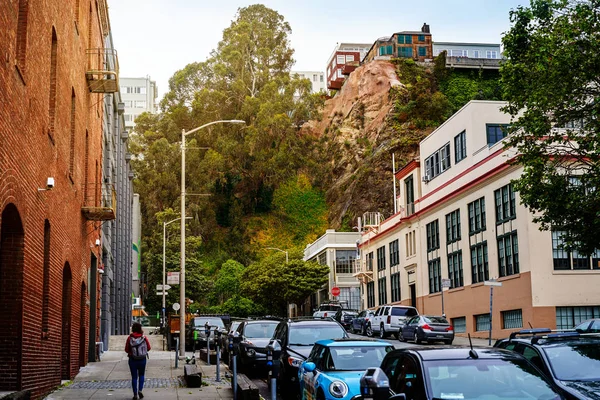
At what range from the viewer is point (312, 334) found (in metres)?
18.5

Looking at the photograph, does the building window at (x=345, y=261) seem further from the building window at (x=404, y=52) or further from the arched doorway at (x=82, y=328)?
the arched doorway at (x=82, y=328)

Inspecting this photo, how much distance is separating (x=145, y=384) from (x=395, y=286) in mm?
38068

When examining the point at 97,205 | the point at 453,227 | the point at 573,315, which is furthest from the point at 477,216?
the point at 97,205

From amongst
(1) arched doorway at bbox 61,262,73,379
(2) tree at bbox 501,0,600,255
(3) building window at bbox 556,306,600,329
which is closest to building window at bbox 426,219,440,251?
(3) building window at bbox 556,306,600,329

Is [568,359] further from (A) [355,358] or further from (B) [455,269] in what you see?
(B) [455,269]

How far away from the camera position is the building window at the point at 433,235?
161ft

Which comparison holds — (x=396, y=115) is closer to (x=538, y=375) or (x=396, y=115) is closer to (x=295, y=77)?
(x=295, y=77)

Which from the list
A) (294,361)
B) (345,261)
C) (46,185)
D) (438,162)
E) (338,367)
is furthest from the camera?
(345,261)

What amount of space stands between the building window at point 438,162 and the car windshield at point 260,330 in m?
27.0

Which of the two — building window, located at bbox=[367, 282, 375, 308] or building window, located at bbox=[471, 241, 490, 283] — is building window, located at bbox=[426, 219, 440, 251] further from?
building window, located at bbox=[367, 282, 375, 308]

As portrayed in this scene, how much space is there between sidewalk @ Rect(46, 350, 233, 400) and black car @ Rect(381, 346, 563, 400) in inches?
369

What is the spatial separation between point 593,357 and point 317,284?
57928 mm

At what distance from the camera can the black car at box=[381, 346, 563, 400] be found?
329 inches

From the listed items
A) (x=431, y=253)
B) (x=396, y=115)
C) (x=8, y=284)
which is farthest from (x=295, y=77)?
(x=8, y=284)
